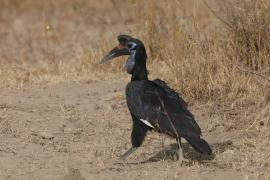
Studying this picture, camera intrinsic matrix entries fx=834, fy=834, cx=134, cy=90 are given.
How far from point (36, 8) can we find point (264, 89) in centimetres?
807

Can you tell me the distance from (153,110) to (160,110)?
2.5 inches

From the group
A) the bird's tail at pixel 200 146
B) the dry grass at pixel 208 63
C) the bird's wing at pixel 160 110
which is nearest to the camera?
the bird's tail at pixel 200 146

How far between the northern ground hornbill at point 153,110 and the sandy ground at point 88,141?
25cm

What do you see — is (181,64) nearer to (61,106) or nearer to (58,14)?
(61,106)

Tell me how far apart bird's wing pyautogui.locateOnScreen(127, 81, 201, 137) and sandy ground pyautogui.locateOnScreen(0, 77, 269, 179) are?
32 cm

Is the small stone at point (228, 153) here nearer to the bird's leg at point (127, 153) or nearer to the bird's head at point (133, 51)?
the bird's leg at point (127, 153)

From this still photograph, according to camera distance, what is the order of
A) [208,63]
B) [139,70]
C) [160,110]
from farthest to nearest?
[208,63], [139,70], [160,110]

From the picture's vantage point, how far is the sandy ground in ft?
22.4

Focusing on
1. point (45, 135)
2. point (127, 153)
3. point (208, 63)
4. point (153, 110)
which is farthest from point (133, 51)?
point (208, 63)

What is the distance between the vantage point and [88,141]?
795cm

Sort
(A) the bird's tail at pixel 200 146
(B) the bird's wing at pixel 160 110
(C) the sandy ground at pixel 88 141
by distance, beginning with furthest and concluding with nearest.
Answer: (B) the bird's wing at pixel 160 110 < (C) the sandy ground at pixel 88 141 < (A) the bird's tail at pixel 200 146

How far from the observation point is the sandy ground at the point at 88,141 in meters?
6.82

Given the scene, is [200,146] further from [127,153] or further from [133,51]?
[133,51]

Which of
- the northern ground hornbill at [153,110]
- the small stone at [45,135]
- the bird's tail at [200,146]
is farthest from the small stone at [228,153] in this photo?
the small stone at [45,135]
